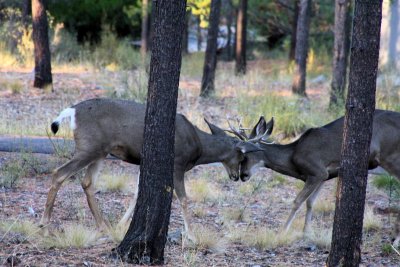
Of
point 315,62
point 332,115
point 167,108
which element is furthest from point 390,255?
point 315,62

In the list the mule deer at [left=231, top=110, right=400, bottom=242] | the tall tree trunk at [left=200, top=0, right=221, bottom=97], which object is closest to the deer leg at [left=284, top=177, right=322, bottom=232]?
the mule deer at [left=231, top=110, right=400, bottom=242]

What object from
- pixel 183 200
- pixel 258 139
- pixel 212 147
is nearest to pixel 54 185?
pixel 183 200

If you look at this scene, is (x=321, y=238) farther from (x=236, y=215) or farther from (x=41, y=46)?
(x=41, y=46)

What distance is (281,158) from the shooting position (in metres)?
10.3

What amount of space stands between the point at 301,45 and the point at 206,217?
36.0 feet

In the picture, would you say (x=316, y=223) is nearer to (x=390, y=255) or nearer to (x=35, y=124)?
(x=390, y=255)

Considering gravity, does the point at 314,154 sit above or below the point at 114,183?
above

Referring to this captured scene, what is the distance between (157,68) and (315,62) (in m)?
23.3

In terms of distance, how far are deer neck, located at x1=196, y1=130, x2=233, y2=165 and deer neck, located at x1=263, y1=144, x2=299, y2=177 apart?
589mm

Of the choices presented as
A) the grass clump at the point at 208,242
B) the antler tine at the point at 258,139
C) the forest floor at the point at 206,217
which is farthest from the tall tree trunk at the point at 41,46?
the grass clump at the point at 208,242

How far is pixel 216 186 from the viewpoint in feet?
39.4

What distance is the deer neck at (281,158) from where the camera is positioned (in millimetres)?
10258

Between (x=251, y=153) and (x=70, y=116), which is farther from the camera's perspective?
(x=251, y=153)

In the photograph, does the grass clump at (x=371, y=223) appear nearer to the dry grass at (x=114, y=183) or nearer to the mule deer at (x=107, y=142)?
the mule deer at (x=107, y=142)
